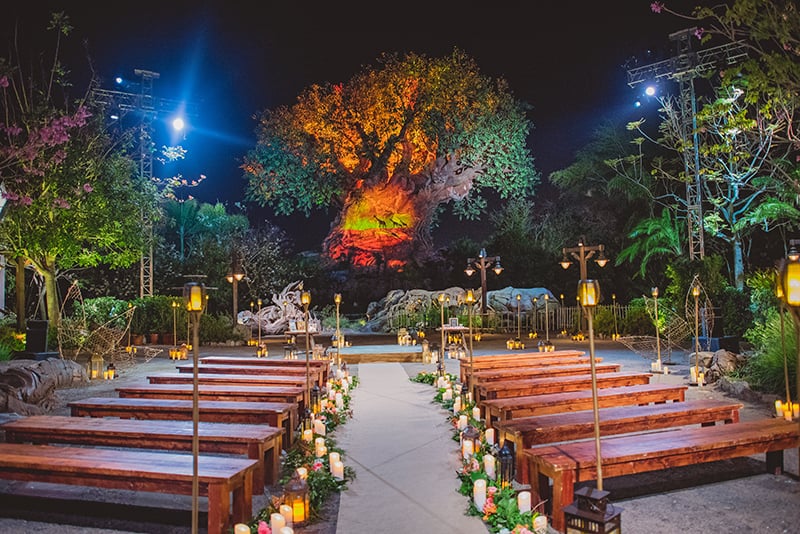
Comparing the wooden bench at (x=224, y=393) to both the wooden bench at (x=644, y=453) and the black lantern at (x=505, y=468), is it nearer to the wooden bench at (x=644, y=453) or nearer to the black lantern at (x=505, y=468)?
the black lantern at (x=505, y=468)

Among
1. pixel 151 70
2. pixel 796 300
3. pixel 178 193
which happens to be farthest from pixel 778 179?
pixel 178 193

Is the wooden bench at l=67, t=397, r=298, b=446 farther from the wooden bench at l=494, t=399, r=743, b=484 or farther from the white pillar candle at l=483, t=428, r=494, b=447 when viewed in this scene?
the wooden bench at l=494, t=399, r=743, b=484

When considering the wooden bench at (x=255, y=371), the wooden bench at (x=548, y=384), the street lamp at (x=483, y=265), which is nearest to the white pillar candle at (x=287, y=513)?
the wooden bench at (x=548, y=384)

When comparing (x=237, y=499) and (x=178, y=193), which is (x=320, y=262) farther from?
(x=237, y=499)

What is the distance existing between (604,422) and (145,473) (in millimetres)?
3650

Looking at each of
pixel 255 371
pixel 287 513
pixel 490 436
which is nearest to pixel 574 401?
pixel 490 436

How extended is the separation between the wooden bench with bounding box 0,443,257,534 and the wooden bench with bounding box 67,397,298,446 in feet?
4.75

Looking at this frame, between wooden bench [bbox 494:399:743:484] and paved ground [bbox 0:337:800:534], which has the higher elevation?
wooden bench [bbox 494:399:743:484]

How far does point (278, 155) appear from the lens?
978 inches

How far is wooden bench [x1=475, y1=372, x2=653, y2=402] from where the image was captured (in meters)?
6.52

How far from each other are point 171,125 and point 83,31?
3.78 m

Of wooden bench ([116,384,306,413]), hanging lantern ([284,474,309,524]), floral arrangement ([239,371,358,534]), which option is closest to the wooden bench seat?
floral arrangement ([239,371,358,534])

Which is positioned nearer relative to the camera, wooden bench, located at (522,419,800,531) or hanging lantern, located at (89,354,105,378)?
wooden bench, located at (522,419,800,531)

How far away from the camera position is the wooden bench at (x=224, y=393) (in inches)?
254
